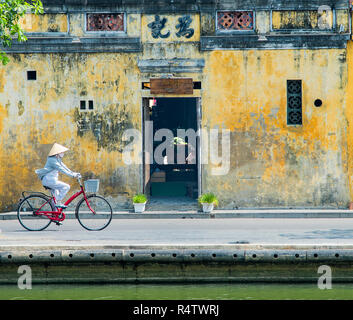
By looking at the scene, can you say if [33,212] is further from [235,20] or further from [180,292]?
[235,20]

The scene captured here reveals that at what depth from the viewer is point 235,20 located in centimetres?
1905

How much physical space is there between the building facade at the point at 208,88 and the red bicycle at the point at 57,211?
4507 millimetres

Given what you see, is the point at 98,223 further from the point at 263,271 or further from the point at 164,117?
the point at 164,117

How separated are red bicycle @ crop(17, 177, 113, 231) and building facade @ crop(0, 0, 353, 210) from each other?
14.8 ft

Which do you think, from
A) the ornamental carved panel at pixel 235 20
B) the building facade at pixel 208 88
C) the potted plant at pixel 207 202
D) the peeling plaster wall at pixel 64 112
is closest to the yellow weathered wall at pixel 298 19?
the building facade at pixel 208 88

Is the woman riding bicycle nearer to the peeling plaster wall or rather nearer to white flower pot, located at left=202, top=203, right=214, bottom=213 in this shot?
the peeling plaster wall

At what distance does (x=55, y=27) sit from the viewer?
19.0 m

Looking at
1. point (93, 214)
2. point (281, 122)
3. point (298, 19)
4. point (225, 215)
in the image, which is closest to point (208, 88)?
point (281, 122)

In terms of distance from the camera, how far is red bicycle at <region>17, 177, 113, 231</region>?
46.6 feet

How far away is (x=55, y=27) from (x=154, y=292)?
1034 cm

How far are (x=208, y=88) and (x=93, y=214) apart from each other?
6082 mm
